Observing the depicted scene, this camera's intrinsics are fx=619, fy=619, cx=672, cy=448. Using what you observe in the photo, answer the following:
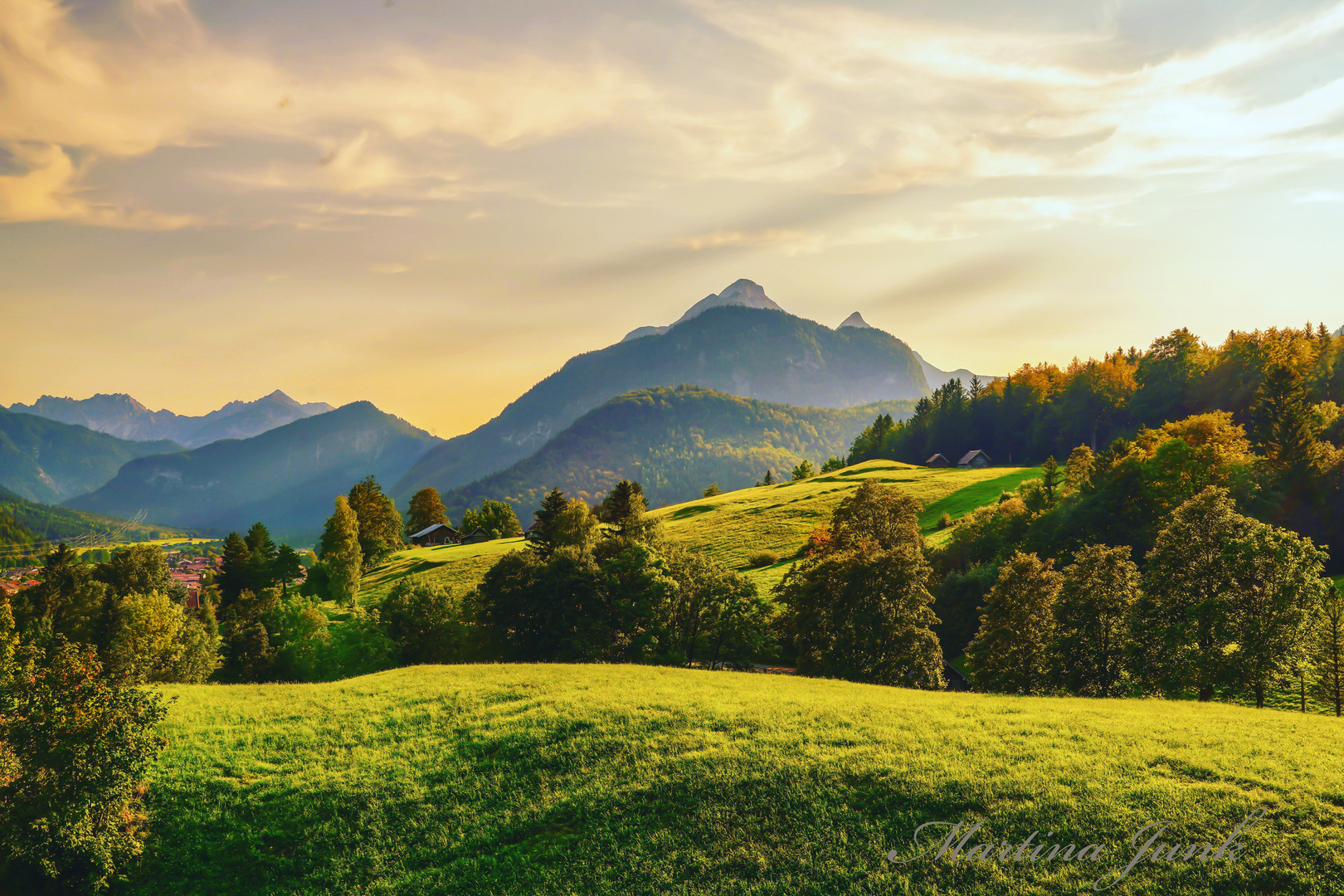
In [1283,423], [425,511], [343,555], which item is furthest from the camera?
[425,511]

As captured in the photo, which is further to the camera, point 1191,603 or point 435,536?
point 435,536

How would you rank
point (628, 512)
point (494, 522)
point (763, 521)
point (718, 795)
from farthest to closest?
point (494, 522) → point (763, 521) → point (628, 512) → point (718, 795)

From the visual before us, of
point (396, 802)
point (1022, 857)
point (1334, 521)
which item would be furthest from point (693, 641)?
point (1334, 521)

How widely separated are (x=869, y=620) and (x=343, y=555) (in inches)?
2760

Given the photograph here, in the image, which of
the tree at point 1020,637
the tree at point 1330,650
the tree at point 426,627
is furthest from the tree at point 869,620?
the tree at point 426,627

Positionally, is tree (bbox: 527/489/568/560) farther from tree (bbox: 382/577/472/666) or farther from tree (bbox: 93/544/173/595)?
tree (bbox: 93/544/173/595)

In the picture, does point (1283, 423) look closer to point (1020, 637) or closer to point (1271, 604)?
point (1271, 604)

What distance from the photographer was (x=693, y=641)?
48.1 m

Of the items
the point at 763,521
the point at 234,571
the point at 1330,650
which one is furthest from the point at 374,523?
the point at 1330,650

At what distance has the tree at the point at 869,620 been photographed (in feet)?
129

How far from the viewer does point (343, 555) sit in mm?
81938

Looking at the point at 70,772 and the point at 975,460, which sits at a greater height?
the point at 975,460

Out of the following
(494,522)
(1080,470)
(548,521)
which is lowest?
(494,522)

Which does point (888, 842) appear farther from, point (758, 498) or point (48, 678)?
point (758, 498)
